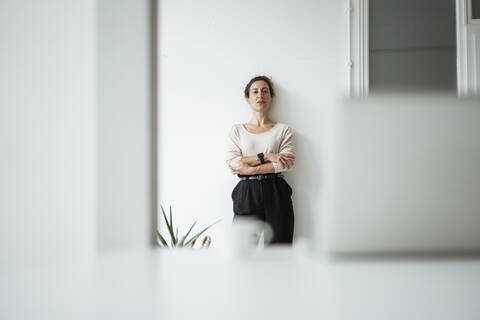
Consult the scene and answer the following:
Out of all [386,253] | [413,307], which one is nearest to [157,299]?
[413,307]

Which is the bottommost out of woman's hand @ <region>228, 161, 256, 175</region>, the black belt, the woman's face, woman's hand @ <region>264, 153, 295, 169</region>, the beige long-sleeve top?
the black belt

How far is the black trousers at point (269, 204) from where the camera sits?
2.41 metres

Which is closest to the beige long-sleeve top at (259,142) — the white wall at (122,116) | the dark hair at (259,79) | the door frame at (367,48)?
the dark hair at (259,79)

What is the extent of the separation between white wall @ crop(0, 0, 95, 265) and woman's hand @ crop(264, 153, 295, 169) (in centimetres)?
140

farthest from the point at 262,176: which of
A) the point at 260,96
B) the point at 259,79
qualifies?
the point at 259,79

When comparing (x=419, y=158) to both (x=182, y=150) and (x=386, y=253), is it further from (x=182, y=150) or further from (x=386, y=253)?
(x=182, y=150)

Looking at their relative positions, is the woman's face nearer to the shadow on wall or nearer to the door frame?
the shadow on wall

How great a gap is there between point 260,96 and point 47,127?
5.09ft

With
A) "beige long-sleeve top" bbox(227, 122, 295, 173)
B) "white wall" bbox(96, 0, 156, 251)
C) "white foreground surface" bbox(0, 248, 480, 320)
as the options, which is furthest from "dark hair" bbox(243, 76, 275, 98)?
"white foreground surface" bbox(0, 248, 480, 320)

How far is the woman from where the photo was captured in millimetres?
2412

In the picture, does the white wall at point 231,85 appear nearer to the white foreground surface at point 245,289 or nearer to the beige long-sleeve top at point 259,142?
the beige long-sleeve top at point 259,142

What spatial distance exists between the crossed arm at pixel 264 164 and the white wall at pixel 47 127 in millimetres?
1295

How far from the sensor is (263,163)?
8.06 feet

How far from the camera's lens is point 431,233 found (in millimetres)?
592
